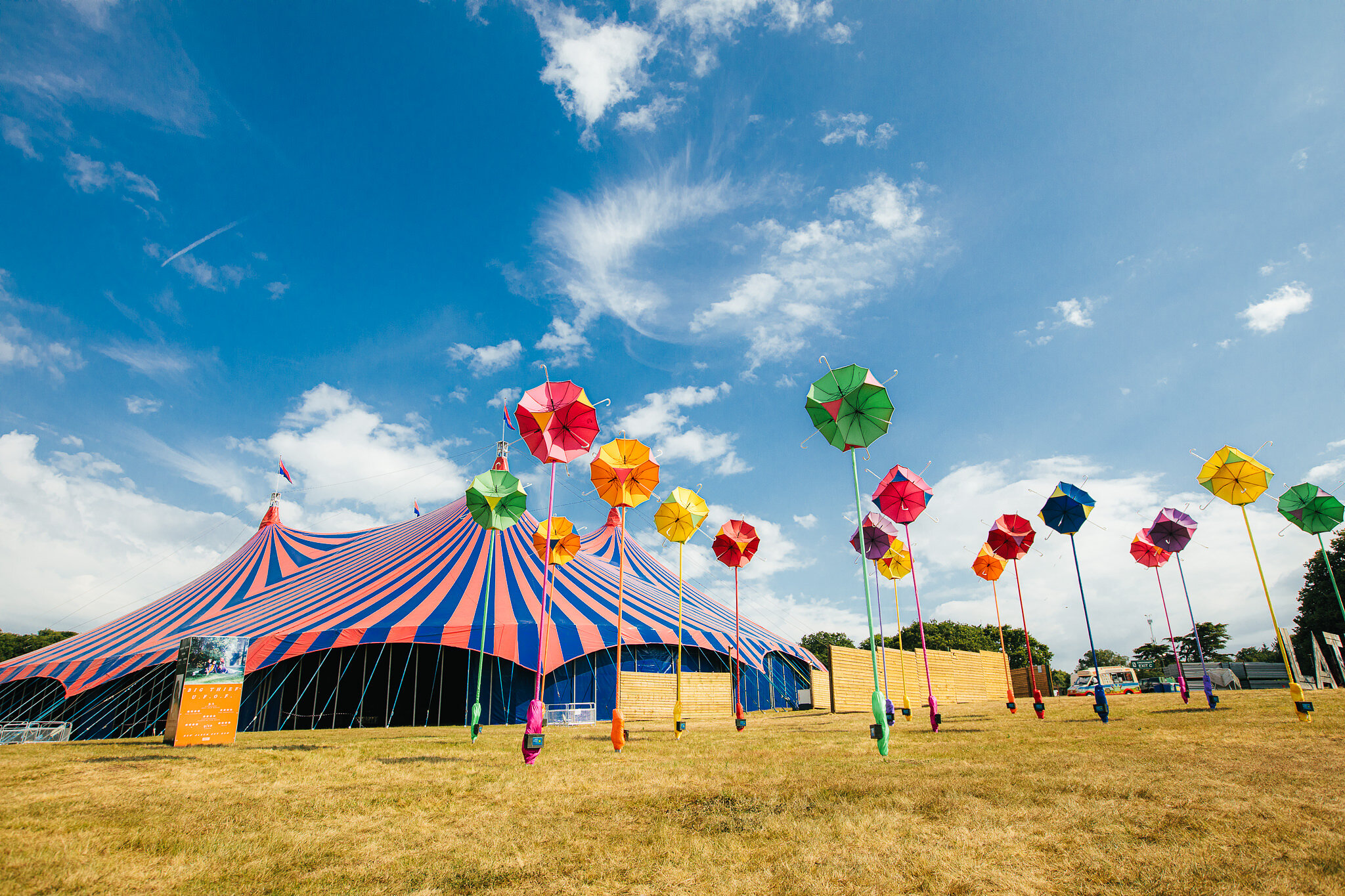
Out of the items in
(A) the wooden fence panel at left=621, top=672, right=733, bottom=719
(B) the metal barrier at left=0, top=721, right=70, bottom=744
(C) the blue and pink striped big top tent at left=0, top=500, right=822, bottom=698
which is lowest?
(B) the metal barrier at left=0, top=721, right=70, bottom=744

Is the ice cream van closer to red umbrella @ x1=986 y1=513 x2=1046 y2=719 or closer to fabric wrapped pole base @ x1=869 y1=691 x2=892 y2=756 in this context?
red umbrella @ x1=986 y1=513 x2=1046 y2=719

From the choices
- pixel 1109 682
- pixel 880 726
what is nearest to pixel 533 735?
pixel 880 726

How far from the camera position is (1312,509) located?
12422 mm

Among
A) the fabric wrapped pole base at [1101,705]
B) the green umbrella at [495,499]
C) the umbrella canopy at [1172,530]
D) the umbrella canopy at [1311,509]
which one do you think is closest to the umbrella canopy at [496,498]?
the green umbrella at [495,499]

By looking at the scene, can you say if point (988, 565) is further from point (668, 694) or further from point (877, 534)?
point (668, 694)

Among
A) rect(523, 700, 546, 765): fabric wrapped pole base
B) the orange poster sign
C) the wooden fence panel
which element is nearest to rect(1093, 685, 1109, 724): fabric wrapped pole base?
rect(523, 700, 546, 765): fabric wrapped pole base

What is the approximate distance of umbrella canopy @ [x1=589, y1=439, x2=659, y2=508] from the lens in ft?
33.7

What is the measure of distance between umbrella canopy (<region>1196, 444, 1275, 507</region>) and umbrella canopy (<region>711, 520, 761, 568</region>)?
8.42 meters

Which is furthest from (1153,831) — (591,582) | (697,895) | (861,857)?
(591,582)

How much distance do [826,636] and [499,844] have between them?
68.9m

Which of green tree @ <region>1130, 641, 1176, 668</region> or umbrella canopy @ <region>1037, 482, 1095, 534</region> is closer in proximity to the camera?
umbrella canopy @ <region>1037, 482, 1095, 534</region>

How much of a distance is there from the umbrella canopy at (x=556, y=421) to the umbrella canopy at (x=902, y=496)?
5.83 meters

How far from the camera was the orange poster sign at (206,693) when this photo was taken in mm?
10000

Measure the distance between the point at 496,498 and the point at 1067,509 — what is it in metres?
10.5
